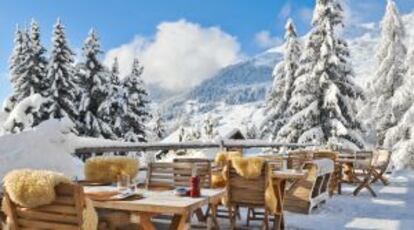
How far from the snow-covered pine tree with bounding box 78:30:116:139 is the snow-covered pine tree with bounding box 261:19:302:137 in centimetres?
903

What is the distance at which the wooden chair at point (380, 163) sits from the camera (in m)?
12.6

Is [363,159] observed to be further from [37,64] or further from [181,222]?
[37,64]

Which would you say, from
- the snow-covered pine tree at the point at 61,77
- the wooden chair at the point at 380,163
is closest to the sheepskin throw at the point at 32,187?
the wooden chair at the point at 380,163

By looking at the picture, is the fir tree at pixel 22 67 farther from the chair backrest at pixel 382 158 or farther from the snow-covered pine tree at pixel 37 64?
the chair backrest at pixel 382 158

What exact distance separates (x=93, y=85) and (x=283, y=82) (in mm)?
10772

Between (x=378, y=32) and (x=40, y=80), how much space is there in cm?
1816

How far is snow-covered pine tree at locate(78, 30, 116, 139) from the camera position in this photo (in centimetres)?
2900

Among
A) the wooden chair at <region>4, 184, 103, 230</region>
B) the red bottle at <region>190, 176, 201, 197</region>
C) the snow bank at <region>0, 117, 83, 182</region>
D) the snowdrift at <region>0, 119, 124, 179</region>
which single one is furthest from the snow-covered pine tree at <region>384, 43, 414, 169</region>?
the wooden chair at <region>4, 184, 103, 230</region>

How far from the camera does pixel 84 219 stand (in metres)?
3.54

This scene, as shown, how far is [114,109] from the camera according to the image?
30.1 meters

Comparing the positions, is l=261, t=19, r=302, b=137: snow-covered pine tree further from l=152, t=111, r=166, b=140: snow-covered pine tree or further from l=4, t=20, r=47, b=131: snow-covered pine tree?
l=152, t=111, r=166, b=140: snow-covered pine tree

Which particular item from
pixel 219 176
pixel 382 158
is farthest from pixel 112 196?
pixel 382 158

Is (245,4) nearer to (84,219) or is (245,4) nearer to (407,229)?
(407,229)

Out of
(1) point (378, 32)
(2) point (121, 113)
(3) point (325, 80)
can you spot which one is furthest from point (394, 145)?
(2) point (121, 113)
